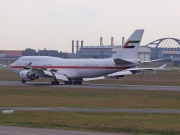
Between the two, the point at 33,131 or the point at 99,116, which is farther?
the point at 99,116

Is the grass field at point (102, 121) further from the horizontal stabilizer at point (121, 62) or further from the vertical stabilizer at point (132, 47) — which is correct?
the vertical stabilizer at point (132, 47)

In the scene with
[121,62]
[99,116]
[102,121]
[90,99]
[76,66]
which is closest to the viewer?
[102,121]

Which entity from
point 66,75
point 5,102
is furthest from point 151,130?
point 66,75

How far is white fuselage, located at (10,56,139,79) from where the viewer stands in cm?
7356

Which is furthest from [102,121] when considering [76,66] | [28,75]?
[76,66]

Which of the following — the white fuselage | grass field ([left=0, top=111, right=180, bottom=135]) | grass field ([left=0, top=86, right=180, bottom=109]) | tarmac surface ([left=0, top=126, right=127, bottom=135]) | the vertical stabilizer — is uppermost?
the vertical stabilizer

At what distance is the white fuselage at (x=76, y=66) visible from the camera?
241 ft

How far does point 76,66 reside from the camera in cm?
7738

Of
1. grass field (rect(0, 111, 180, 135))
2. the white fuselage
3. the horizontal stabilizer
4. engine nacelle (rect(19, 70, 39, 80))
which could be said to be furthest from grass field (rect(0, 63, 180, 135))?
engine nacelle (rect(19, 70, 39, 80))

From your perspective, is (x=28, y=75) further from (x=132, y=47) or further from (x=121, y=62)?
(x=132, y=47)

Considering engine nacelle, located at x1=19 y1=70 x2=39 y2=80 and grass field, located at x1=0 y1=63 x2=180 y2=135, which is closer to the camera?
grass field, located at x1=0 y1=63 x2=180 y2=135

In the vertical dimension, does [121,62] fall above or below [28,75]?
above

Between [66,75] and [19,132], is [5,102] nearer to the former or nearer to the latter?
[19,132]

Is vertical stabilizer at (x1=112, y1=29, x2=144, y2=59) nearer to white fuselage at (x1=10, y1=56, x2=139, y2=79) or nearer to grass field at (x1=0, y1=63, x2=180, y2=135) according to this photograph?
white fuselage at (x1=10, y1=56, x2=139, y2=79)
